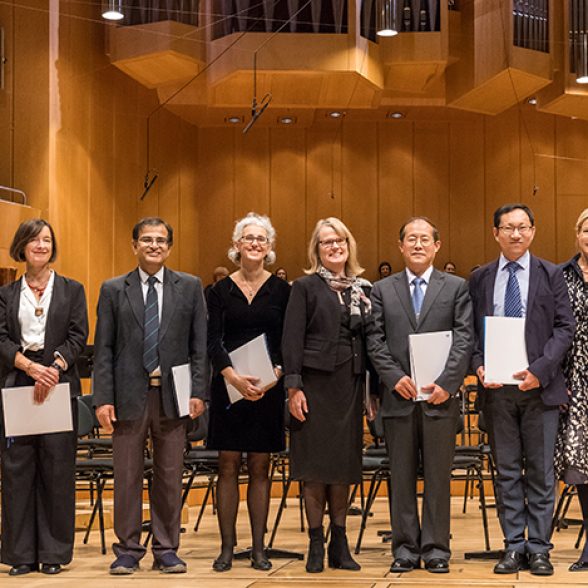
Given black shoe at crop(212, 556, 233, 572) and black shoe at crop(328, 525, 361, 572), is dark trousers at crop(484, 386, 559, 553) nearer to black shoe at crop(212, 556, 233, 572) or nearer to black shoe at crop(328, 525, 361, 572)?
black shoe at crop(328, 525, 361, 572)

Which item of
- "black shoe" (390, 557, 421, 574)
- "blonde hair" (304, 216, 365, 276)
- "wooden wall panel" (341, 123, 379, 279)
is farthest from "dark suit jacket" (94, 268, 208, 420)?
"wooden wall panel" (341, 123, 379, 279)

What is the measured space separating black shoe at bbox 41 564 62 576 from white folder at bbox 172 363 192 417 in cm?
80

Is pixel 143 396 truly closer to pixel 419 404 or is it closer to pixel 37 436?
pixel 37 436

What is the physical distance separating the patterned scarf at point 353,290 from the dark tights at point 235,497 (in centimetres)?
66

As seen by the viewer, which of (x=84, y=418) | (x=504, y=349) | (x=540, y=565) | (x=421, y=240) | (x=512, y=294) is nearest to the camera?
(x=540, y=565)

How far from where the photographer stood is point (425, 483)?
13.5 ft

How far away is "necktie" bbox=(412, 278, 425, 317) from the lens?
4199 millimetres

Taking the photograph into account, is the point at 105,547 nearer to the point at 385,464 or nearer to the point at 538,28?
the point at 385,464

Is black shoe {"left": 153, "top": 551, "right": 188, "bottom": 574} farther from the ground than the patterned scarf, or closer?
closer

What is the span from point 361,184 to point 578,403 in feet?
26.5

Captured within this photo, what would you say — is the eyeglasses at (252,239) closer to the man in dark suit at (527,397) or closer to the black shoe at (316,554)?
the man in dark suit at (527,397)

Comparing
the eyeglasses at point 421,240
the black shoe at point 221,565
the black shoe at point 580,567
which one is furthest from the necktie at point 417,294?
the black shoe at point 221,565

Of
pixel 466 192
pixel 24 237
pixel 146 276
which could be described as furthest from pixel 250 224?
pixel 466 192

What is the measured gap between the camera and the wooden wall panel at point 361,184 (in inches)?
471
